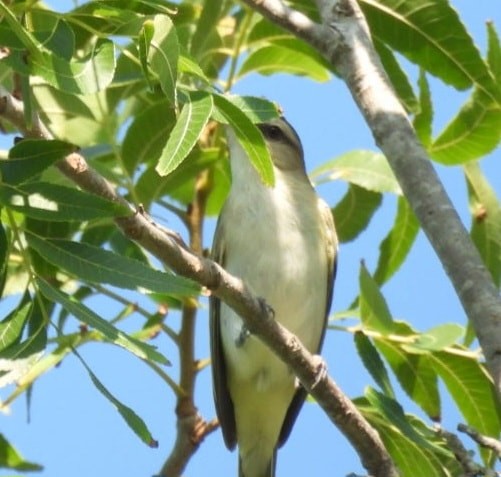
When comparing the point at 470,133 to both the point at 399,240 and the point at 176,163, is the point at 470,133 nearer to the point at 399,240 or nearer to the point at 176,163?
the point at 399,240

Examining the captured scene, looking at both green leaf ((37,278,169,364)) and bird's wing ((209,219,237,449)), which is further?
bird's wing ((209,219,237,449))

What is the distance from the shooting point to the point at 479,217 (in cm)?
A: 407

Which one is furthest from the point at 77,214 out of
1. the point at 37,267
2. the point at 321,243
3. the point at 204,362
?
the point at 321,243

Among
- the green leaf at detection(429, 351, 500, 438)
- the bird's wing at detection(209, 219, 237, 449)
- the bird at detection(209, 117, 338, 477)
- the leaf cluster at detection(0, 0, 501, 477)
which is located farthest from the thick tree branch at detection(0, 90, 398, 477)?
the bird's wing at detection(209, 219, 237, 449)

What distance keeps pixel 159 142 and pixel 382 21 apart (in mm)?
818

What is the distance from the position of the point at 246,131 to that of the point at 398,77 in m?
1.51

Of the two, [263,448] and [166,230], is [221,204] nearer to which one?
[263,448]

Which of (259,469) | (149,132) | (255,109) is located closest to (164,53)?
(255,109)

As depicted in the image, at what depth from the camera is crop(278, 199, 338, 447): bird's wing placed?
520 centimetres

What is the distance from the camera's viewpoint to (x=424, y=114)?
3928 millimetres

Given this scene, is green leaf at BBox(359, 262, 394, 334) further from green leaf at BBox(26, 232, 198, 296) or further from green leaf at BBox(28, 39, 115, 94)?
green leaf at BBox(28, 39, 115, 94)

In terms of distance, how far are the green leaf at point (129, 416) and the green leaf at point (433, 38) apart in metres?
1.67

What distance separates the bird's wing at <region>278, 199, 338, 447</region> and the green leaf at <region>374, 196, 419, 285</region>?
0.67 meters

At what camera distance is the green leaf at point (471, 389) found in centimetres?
393
